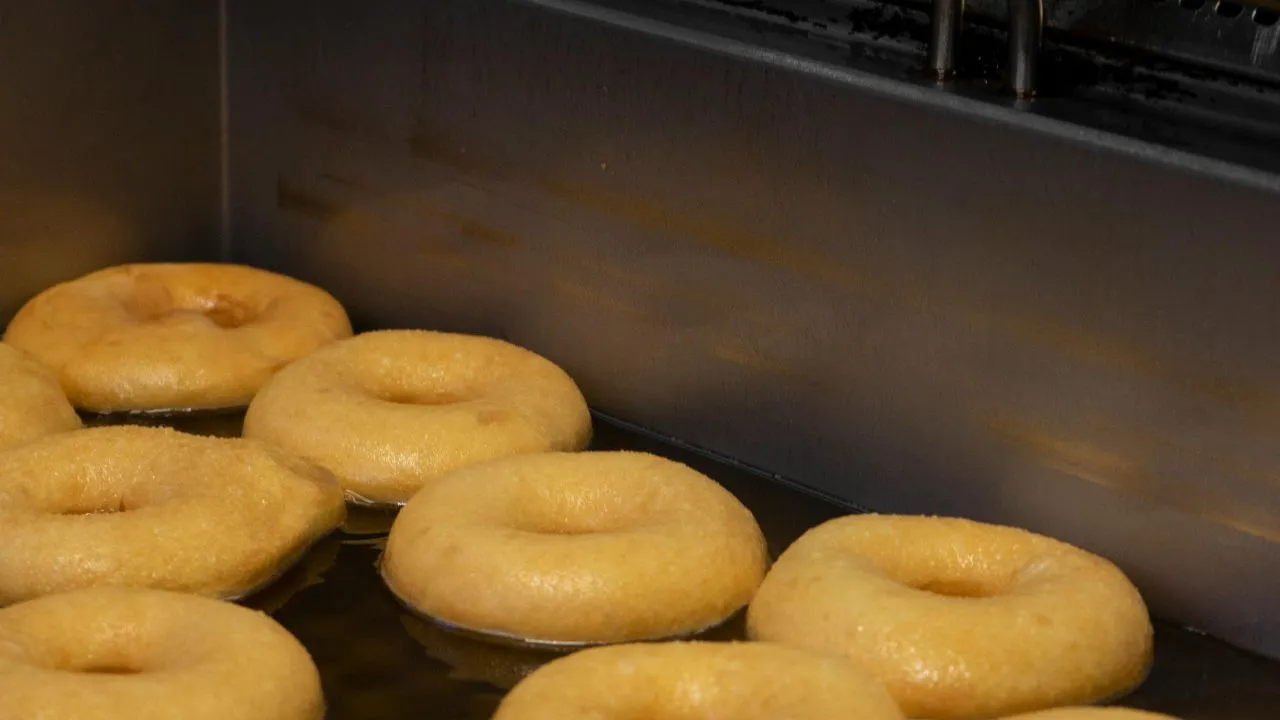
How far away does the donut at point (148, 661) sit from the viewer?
5.29 feet

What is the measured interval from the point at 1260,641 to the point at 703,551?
0.58 meters

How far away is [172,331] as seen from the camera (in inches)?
94.8

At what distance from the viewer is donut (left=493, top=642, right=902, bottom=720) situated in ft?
5.38

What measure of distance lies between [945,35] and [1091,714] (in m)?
0.77

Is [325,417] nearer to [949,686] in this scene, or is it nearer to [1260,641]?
[949,686]

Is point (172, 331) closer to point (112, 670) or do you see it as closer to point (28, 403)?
point (28, 403)

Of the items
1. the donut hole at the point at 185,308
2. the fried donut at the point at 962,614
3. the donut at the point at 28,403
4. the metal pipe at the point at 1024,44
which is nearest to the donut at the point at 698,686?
the fried donut at the point at 962,614

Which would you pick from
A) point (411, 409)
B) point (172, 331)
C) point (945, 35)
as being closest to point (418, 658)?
point (411, 409)

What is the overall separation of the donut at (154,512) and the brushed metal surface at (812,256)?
0.50 metres

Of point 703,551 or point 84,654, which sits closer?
point 84,654

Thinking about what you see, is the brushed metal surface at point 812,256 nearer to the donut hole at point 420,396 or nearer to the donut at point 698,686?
the donut hole at point 420,396

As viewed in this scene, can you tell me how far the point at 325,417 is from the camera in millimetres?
2189

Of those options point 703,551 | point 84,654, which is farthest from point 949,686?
point 84,654

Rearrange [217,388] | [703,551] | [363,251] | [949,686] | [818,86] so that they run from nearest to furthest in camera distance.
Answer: [949,686]
[703,551]
[818,86]
[217,388]
[363,251]
